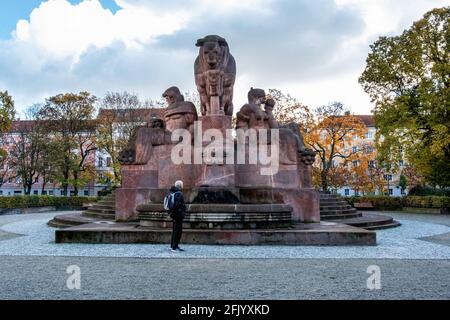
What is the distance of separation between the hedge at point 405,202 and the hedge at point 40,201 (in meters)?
24.5

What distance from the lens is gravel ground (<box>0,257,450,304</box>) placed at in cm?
567

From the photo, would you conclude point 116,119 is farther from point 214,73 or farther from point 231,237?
point 231,237

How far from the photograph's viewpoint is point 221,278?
6711 mm

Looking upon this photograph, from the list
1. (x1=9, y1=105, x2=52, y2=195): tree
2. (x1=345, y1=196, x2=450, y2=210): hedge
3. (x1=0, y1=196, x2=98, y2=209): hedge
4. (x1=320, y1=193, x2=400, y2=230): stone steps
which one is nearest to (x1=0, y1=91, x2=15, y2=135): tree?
(x1=0, y1=196, x2=98, y2=209): hedge

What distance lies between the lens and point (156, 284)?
6.21m

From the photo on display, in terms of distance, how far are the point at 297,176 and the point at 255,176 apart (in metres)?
1.60

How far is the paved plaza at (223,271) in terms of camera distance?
5.76 metres

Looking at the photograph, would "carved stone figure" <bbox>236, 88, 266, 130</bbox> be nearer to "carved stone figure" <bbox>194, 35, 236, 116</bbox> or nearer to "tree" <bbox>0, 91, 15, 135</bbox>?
"carved stone figure" <bbox>194, 35, 236, 116</bbox>

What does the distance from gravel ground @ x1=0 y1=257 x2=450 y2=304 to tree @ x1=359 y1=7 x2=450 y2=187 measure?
24.7 metres

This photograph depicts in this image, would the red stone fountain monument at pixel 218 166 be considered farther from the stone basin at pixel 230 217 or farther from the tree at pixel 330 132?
the tree at pixel 330 132

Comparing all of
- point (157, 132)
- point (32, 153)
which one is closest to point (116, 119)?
point (32, 153)

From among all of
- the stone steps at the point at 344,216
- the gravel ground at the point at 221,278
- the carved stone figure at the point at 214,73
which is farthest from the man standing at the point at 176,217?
the stone steps at the point at 344,216

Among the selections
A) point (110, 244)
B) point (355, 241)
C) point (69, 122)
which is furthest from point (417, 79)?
point (69, 122)

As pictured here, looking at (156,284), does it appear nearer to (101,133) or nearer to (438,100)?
(438,100)
